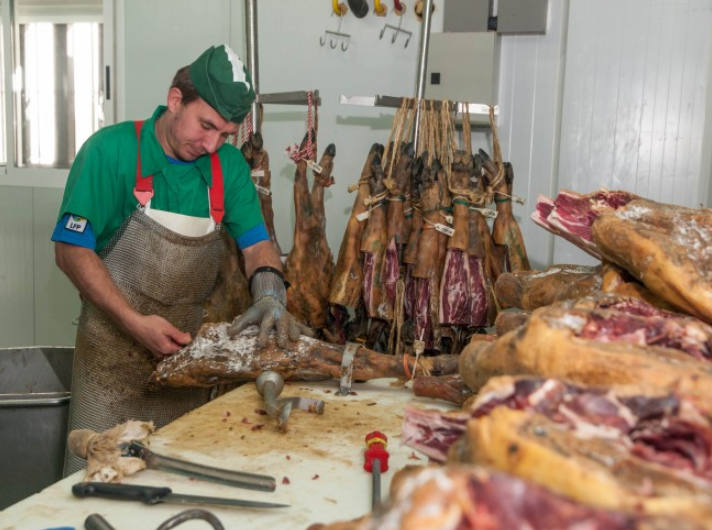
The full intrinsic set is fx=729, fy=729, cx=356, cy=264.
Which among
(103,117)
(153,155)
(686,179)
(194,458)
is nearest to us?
(194,458)

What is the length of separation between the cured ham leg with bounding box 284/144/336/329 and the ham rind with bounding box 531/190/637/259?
1.86m

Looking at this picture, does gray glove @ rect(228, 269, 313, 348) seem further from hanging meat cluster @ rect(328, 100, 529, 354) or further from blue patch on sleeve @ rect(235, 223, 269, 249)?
hanging meat cluster @ rect(328, 100, 529, 354)

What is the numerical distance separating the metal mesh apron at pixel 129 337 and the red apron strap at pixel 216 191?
5.9 inches

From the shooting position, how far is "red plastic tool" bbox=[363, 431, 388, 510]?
1887 mm

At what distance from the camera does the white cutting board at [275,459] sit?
178cm

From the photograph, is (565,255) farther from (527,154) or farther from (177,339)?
(177,339)

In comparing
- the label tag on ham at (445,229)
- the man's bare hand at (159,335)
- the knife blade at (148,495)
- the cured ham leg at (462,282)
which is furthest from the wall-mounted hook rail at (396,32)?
the knife blade at (148,495)

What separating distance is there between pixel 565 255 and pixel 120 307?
2.83 meters

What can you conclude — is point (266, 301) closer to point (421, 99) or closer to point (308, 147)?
point (308, 147)

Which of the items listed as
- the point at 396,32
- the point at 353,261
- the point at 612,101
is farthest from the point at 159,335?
the point at 612,101

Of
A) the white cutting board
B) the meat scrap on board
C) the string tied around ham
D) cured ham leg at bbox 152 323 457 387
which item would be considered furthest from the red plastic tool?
the string tied around ham

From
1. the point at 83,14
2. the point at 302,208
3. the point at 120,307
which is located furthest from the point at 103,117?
the point at 120,307

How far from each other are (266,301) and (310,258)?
3.17 ft

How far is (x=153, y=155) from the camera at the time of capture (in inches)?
137
